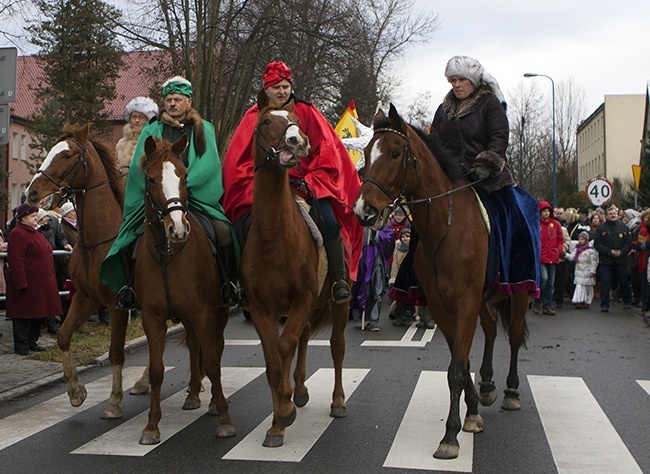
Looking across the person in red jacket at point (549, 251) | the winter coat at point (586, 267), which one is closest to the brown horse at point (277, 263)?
the person in red jacket at point (549, 251)

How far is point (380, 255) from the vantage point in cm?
1612

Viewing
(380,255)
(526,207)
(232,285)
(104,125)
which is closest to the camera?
(232,285)

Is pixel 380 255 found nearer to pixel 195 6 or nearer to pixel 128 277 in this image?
pixel 128 277

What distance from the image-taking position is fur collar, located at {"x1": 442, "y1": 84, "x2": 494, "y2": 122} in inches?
302

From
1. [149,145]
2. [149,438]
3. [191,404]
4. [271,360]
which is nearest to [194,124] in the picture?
[149,145]

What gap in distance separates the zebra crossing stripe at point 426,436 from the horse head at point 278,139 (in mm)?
2260

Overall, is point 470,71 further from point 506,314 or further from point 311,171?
point 506,314

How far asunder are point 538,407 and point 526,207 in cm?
184

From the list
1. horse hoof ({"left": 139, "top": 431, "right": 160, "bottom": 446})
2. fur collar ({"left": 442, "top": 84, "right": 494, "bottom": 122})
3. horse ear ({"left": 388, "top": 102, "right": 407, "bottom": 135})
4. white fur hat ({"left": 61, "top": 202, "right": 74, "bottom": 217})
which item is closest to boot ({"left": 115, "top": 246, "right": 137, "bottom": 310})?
horse hoof ({"left": 139, "top": 431, "right": 160, "bottom": 446})

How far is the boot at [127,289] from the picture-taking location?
742 cm

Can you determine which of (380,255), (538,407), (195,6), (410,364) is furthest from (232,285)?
(195,6)

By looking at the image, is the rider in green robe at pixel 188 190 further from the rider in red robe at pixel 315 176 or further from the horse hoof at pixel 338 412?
the horse hoof at pixel 338 412

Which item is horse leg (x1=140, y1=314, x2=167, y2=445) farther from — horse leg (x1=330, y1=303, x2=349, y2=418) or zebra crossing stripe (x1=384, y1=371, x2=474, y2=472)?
zebra crossing stripe (x1=384, y1=371, x2=474, y2=472)

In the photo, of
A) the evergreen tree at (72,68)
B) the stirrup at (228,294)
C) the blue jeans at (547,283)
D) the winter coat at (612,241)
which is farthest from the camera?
the evergreen tree at (72,68)
